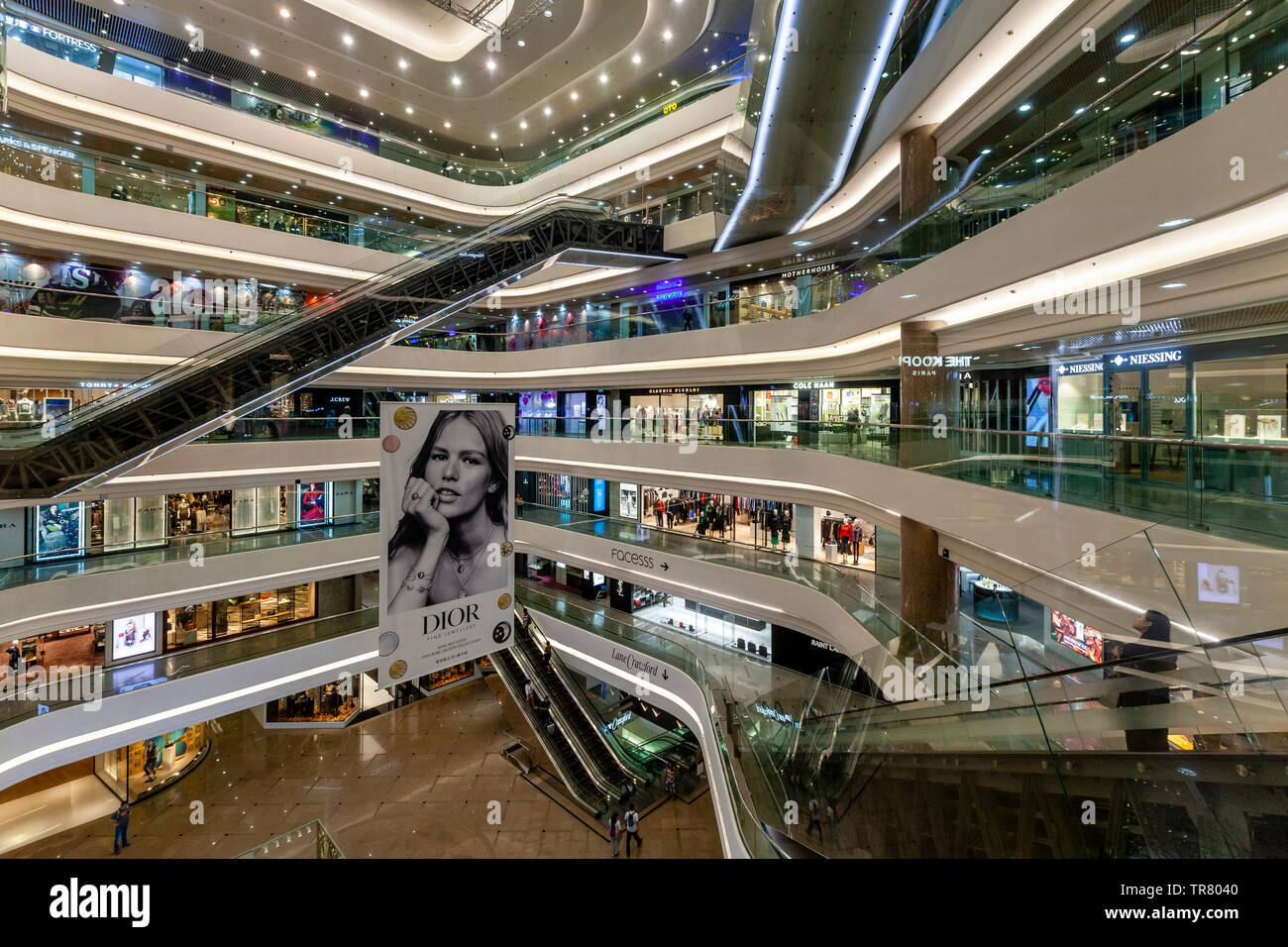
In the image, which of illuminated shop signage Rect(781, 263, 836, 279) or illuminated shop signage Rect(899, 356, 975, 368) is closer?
illuminated shop signage Rect(899, 356, 975, 368)

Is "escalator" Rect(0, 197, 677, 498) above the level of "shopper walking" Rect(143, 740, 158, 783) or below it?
above

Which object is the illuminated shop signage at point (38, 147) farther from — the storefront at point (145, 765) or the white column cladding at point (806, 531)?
the white column cladding at point (806, 531)

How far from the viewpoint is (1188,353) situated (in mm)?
7734

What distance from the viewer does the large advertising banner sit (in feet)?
11.3

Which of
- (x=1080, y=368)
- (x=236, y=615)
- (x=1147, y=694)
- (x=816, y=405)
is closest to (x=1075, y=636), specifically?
(x=1080, y=368)

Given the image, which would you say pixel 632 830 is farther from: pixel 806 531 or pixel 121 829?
pixel 121 829

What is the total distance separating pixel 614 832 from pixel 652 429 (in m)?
9.55

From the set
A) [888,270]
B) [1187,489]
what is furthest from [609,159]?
[1187,489]

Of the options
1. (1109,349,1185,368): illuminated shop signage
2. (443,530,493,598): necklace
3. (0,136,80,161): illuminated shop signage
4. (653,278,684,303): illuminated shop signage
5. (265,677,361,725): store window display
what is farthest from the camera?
(653,278,684,303): illuminated shop signage

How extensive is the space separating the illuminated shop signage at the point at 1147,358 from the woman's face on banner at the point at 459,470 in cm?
1009

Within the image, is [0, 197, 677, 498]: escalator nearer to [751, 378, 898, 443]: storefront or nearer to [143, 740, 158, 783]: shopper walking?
[751, 378, 898, 443]: storefront

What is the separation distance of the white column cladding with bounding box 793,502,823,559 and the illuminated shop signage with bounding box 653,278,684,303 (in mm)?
8108

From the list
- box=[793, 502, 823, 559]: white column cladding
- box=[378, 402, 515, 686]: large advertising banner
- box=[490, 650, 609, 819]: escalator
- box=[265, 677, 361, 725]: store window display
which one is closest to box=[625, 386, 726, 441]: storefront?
box=[793, 502, 823, 559]: white column cladding
